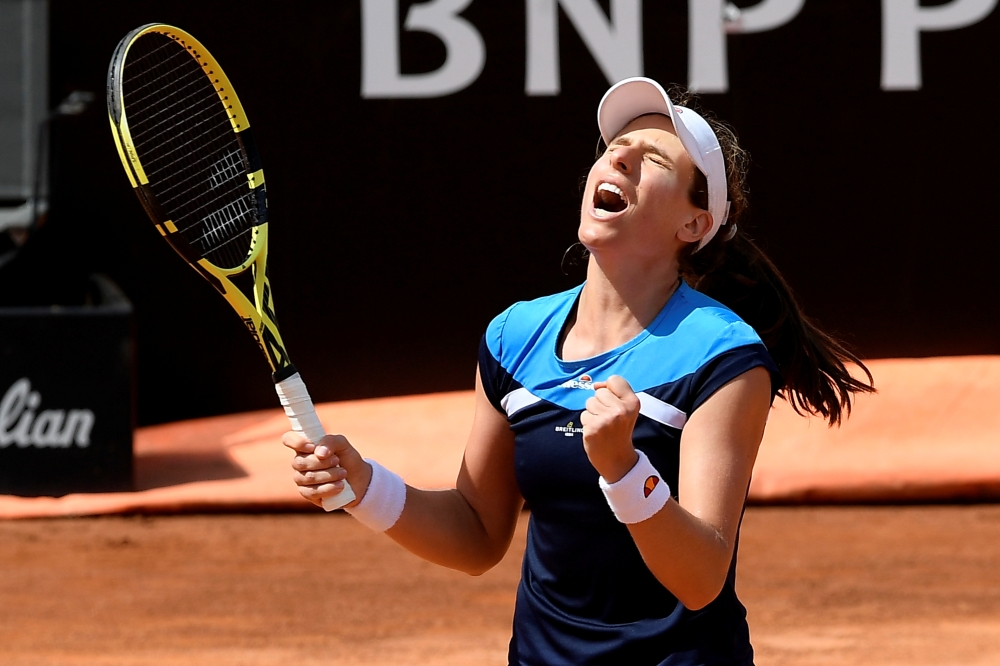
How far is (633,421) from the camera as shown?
174cm

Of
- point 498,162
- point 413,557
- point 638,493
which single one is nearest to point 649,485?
point 638,493

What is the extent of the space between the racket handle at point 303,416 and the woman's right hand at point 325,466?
2 centimetres

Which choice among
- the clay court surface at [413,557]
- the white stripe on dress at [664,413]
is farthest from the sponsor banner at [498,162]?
the white stripe on dress at [664,413]

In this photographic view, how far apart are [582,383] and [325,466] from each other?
1.35ft

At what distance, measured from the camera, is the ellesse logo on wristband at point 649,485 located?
1761 millimetres

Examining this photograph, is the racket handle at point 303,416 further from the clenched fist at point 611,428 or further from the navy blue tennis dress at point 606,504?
the clenched fist at point 611,428

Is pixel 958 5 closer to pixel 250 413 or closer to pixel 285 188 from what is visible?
pixel 285 188

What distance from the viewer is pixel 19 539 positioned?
615 cm

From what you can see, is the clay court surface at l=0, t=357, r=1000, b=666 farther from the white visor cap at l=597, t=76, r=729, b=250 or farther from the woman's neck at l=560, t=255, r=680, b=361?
the white visor cap at l=597, t=76, r=729, b=250

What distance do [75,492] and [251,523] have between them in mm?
890

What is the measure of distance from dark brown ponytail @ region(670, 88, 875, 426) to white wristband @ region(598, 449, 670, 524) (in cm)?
45

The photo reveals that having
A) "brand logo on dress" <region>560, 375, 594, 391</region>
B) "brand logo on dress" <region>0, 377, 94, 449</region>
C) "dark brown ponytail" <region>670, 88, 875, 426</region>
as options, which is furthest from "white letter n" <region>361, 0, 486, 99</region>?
"brand logo on dress" <region>560, 375, 594, 391</region>

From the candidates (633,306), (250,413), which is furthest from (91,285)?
(633,306)

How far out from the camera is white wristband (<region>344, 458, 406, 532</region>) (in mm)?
2148
